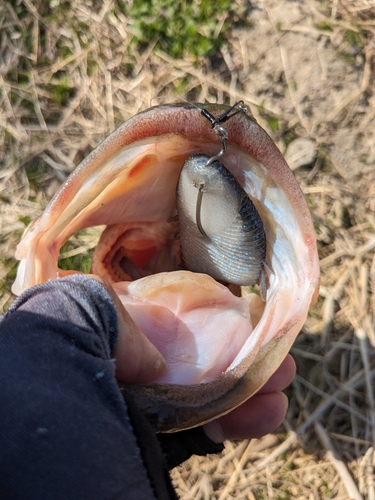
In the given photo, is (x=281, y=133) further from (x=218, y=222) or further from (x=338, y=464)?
(x=338, y=464)

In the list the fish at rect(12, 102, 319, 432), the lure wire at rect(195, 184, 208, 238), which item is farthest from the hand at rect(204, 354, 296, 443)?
the lure wire at rect(195, 184, 208, 238)

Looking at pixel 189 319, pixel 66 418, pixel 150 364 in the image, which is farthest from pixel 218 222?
pixel 66 418

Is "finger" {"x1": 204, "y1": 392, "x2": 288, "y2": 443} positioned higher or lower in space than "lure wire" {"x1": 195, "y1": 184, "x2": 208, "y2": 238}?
lower

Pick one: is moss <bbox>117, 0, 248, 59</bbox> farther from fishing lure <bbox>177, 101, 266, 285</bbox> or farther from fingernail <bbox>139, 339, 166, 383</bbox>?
fingernail <bbox>139, 339, 166, 383</bbox>

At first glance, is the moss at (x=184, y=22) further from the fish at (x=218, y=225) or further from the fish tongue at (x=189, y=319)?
the fish tongue at (x=189, y=319)

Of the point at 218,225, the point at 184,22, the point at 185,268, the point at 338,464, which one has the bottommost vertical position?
the point at 338,464

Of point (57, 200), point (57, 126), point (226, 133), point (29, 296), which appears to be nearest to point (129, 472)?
point (29, 296)
